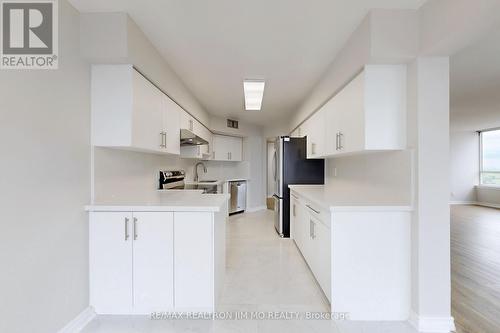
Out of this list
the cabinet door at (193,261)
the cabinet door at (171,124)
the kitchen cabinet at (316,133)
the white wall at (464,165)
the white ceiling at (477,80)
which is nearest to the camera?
the cabinet door at (193,261)

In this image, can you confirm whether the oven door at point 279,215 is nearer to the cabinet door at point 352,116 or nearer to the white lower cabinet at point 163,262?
the cabinet door at point 352,116

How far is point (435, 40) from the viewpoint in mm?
1649

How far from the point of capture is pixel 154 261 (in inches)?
75.9

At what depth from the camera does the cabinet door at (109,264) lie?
6.35ft

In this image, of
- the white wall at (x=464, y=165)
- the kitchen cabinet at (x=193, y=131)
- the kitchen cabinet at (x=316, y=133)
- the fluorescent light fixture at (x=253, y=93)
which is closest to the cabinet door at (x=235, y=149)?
the kitchen cabinet at (x=193, y=131)

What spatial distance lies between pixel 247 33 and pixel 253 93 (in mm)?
1695

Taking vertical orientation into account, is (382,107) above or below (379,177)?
above

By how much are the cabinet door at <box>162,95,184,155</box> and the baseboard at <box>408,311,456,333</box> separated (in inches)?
113

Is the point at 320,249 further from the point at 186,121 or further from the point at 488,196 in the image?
the point at 488,196

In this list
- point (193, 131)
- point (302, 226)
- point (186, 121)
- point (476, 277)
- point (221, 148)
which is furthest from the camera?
point (221, 148)

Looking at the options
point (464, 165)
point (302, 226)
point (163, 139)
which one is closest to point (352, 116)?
point (302, 226)

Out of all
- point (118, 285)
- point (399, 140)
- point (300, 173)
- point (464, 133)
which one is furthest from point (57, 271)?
point (464, 133)

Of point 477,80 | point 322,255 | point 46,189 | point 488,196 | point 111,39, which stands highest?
point 477,80

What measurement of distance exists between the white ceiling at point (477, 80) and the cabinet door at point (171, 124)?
9.50 ft
